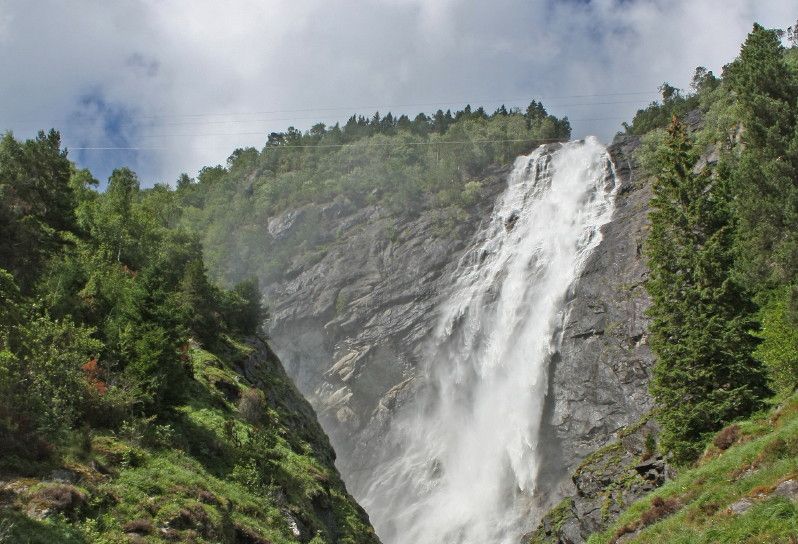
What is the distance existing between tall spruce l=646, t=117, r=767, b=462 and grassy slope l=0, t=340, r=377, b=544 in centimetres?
1480

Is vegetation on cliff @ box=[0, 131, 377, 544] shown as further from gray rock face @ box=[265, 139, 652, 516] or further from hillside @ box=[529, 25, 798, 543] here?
gray rock face @ box=[265, 139, 652, 516]

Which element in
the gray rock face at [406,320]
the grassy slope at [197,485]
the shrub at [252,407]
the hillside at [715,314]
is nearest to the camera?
the grassy slope at [197,485]

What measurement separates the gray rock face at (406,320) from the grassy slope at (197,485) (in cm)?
1955

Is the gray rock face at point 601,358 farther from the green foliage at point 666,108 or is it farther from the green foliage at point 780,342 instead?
the green foliage at point 666,108

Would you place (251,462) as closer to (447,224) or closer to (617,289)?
(617,289)

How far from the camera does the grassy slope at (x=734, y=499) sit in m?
12.4

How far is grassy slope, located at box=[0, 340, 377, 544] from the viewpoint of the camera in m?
16.0

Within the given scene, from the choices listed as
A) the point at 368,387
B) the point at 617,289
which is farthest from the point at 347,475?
the point at 617,289

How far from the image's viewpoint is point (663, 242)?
3005cm

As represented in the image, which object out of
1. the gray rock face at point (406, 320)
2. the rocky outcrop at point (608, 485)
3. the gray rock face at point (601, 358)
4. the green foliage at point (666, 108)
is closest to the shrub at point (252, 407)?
the rocky outcrop at point (608, 485)

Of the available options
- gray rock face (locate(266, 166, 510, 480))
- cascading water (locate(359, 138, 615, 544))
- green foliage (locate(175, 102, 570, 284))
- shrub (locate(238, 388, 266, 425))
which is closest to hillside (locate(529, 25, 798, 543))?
cascading water (locate(359, 138, 615, 544))

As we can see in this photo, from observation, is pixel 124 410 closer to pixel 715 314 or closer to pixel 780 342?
pixel 715 314

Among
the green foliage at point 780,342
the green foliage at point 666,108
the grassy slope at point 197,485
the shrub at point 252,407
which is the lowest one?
the green foliage at point 780,342

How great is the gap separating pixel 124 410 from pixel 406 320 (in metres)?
43.3
